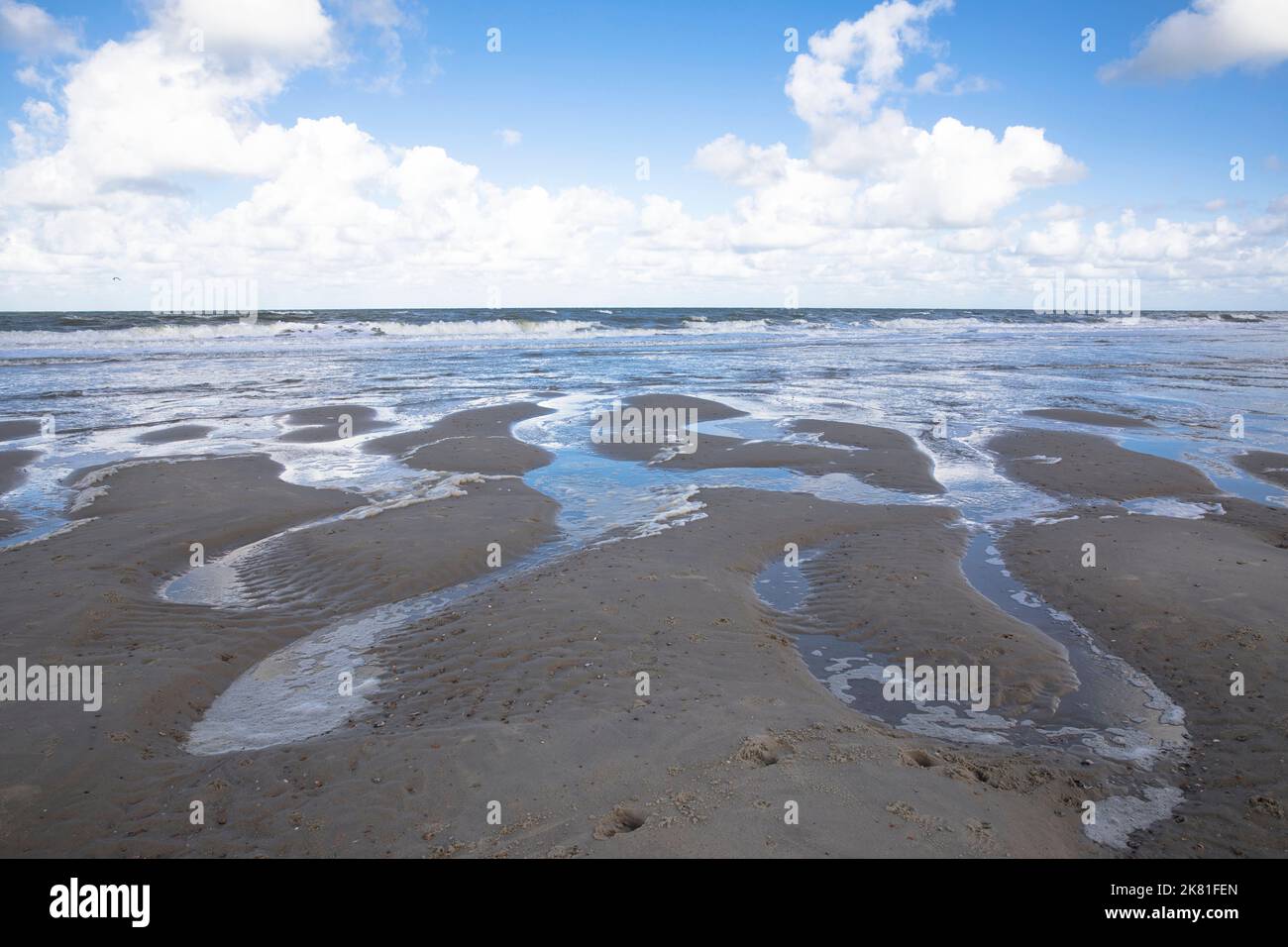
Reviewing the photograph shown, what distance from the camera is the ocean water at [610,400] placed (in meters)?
11.2

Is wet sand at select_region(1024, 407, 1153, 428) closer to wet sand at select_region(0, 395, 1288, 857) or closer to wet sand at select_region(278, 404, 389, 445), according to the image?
wet sand at select_region(0, 395, 1288, 857)

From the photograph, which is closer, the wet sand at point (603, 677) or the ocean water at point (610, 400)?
the wet sand at point (603, 677)

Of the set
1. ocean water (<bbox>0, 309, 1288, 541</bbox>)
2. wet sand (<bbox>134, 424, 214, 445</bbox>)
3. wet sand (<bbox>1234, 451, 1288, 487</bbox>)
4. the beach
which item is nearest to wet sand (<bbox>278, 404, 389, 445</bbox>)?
the beach

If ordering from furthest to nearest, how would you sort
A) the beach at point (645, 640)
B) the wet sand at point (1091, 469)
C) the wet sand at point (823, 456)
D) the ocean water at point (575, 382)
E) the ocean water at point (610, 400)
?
the ocean water at point (575, 382) < the wet sand at point (823, 456) < the wet sand at point (1091, 469) < the ocean water at point (610, 400) < the beach at point (645, 640)

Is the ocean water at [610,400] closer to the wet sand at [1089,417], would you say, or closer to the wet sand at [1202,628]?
the wet sand at [1202,628]

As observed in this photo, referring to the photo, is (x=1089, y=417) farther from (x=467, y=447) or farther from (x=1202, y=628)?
(x=467, y=447)

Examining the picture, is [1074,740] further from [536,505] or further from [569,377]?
[569,377]

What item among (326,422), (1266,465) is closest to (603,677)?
(1266,465)

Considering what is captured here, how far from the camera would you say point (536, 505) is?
14445mm

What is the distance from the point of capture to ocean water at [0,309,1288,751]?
36.6 feet

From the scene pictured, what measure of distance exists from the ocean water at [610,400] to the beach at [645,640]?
0.16 metres

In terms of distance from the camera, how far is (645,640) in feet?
27.6

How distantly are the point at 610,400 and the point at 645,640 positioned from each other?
2137 cm

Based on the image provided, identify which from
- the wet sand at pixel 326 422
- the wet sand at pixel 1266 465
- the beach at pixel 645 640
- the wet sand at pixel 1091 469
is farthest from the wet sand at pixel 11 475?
the wet sand at pixel 1266 465
